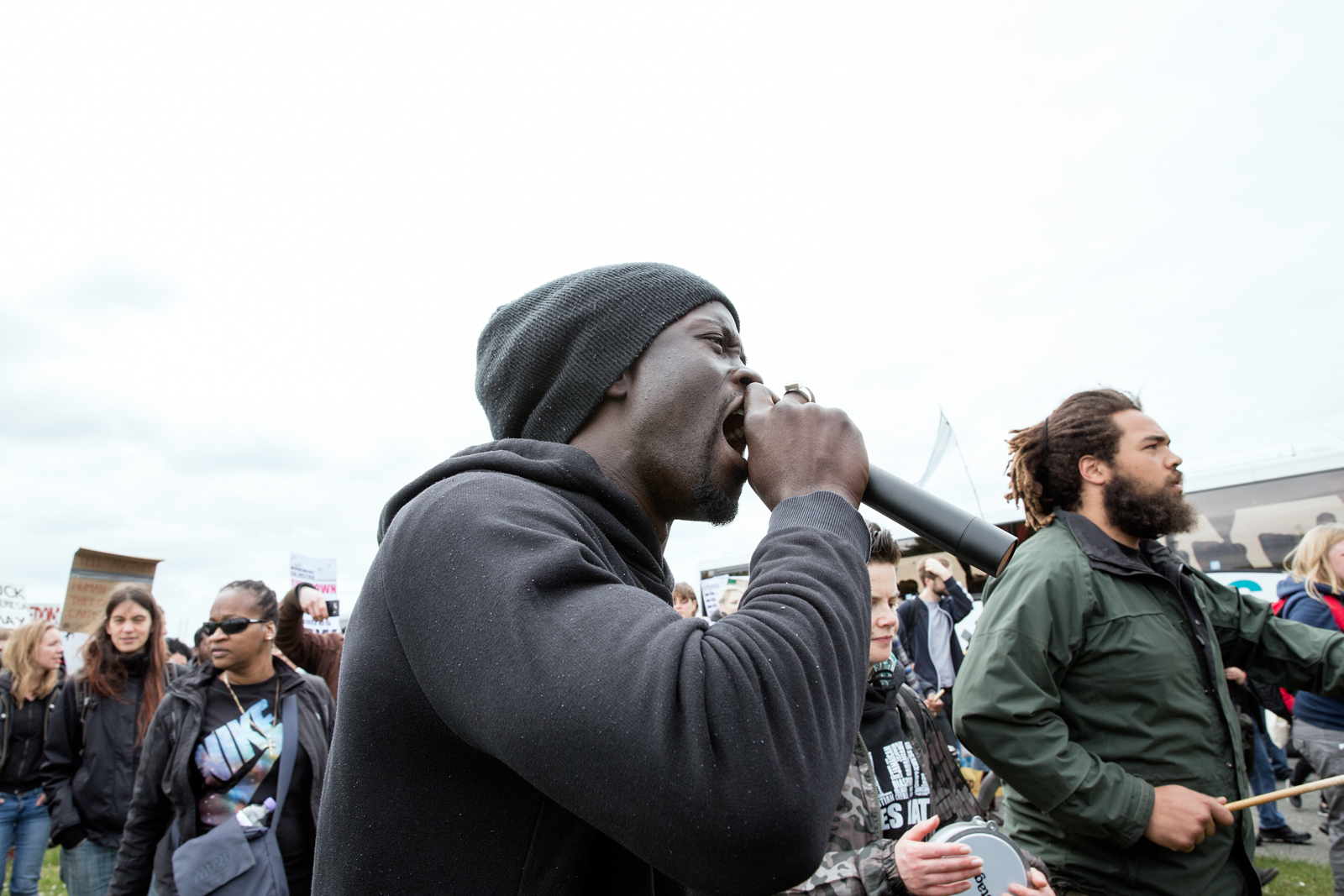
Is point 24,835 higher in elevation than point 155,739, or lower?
lower

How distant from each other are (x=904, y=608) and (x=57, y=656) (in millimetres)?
8280

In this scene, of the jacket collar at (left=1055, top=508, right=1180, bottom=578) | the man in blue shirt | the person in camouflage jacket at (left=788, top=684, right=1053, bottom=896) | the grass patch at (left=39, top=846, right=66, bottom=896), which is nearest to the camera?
the person in camouflage jacket at (left=788, top=684, right=1053, bottom=896)

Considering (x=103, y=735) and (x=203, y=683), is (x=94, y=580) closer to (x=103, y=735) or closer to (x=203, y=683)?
(x=103, y=735)

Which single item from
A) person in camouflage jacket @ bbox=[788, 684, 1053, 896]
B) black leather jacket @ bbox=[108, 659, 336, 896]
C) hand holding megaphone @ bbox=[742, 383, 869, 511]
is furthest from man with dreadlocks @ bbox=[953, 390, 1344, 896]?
black leather jacket @ bbox=[108, 659, 336, 896]

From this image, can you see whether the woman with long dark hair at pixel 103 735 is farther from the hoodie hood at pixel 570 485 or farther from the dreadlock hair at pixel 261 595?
the hoodie hood at pixel 570 485

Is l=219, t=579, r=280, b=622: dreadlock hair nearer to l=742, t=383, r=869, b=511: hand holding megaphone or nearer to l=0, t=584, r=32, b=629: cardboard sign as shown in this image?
l=742, t=383, r=869, b=511: hand holding megaphone

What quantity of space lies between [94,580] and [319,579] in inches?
82.7

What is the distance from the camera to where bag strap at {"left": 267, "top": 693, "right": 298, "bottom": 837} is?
399cm

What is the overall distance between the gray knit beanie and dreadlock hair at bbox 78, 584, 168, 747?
221 inches

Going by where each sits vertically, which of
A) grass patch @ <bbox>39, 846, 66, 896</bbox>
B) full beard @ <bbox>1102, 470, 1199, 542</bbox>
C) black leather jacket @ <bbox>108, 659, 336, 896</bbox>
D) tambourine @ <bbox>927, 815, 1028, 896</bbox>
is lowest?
grass patch @ <bbox>39, 846, 66, 896</bbox>

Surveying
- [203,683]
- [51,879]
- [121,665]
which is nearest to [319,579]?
[121,665]

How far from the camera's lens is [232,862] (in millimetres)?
3740

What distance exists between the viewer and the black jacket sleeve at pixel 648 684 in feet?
2.91

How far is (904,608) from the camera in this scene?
959 cm
